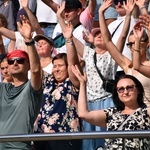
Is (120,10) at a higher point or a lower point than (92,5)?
lower

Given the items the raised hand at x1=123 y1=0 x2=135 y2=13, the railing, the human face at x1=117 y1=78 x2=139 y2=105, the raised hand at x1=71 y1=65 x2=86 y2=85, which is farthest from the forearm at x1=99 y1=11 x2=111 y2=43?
the railing

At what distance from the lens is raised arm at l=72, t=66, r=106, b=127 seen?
7580 mm

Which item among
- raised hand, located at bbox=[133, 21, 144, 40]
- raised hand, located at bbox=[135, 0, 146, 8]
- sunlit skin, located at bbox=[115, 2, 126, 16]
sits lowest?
raised hand, located at bbox=[133, 21, 144, 40]

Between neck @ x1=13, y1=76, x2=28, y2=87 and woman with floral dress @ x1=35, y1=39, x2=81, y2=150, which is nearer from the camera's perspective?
neck @ x1=13, y1=76, x2=28, y2=87

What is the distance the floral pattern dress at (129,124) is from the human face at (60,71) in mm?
1216

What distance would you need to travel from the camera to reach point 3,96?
8031 millimetres

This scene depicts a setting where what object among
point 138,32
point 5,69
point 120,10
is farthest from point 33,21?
point 138,32

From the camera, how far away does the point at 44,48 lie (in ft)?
31.6

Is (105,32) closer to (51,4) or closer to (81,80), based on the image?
(81,80)

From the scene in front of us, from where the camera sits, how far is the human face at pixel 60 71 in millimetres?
8641

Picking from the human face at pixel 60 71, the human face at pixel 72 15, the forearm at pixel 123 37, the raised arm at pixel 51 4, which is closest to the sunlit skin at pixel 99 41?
the forearm at pixel 123 37

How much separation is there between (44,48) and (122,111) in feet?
7.69

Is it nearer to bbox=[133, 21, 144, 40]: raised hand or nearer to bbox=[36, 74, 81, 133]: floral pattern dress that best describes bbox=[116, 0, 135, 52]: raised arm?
bbox=[133, 21, 144, 40]: raised hand

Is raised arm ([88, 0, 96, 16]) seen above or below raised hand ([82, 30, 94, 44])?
above
